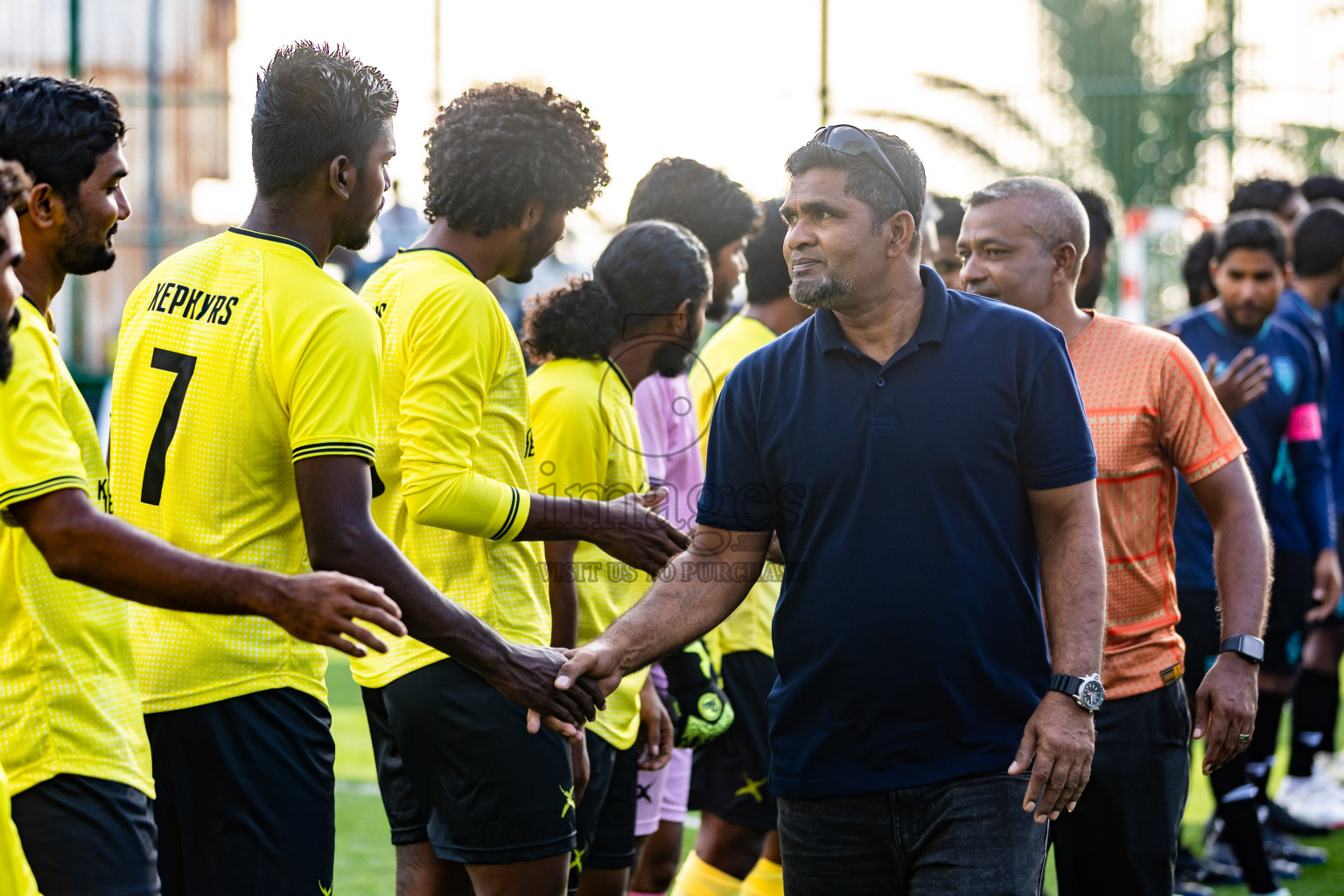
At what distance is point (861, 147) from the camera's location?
3174 mm

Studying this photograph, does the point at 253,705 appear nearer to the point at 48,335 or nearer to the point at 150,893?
the point at 150,893

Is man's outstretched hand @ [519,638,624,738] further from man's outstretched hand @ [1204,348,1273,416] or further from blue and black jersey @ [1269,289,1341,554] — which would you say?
blue and black jersey @ [1269,289,1341,554]

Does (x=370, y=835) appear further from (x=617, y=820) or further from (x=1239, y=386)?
(x=1239, y=386)

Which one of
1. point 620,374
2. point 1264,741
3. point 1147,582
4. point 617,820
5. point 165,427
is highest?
point 620,374

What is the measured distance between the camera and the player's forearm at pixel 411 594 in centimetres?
279

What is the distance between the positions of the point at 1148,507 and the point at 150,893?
2690 millimetres

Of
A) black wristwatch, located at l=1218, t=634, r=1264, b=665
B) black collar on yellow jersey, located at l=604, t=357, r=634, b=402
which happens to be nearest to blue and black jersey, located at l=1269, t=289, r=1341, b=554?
black wristwatch, located at l=1218, t=634, r=1264, b=665

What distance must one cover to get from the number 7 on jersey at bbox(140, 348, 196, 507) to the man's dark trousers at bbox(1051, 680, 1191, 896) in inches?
96.8

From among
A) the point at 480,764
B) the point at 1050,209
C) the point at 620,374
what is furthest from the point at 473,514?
the point at 1050,209

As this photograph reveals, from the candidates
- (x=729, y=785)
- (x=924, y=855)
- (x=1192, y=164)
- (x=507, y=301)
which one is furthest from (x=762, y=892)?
(x=1192, y=164)

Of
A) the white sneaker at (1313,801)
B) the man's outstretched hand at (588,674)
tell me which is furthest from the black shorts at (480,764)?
the white sneaker at (1313,801)

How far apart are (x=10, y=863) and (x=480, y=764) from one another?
1369 mm

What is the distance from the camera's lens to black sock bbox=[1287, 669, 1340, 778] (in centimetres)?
688

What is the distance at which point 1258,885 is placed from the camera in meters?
5.13
